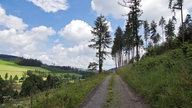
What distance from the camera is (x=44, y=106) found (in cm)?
1536

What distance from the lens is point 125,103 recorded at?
16406 mm

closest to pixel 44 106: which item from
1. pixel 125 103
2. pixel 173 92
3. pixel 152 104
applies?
pixel 125 103

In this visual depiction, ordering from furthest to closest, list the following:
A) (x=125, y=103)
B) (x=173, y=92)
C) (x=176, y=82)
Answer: (x=125, y=103) < (x=176, y=82) < (x=173, y=92)

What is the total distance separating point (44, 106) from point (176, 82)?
7.38m

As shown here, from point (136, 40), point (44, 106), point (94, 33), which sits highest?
point (94, 33)

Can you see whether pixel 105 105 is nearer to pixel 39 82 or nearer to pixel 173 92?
pixel 173 92

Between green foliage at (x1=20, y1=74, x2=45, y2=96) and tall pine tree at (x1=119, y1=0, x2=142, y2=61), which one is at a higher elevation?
tall pine tree at (x1=119, y1=0, x2=142, y2=61)

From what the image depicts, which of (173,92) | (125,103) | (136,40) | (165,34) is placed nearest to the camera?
(173,92)

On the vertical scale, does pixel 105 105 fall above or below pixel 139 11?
below

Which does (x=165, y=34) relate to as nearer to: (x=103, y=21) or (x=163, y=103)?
(x=103, y=21)

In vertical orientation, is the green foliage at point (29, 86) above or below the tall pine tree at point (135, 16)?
below

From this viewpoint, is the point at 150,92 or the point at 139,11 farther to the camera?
the point at 139,11

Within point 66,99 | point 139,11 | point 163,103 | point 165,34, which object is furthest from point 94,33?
point 165,34

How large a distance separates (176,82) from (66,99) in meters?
7.07
